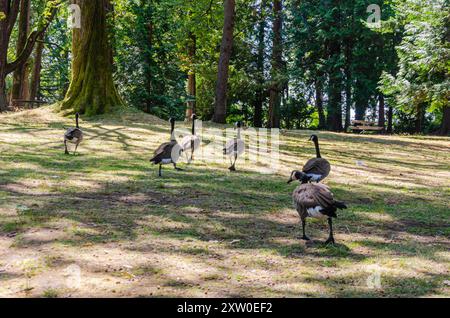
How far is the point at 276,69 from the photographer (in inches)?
1494

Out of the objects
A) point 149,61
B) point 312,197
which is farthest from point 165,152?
point 149,61

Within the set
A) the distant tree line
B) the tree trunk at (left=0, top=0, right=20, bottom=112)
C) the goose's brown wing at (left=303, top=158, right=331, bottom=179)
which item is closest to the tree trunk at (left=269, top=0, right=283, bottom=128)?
the distant tree line

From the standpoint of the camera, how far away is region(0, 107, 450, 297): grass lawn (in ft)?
18.3

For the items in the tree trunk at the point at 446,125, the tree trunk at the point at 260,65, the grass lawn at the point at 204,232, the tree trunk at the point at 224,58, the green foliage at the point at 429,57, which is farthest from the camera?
the tree trunk at the point at 260,65

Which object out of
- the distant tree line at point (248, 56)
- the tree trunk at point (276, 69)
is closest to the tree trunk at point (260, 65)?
the distant tree line at point (248, 56)

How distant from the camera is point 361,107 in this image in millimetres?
42531

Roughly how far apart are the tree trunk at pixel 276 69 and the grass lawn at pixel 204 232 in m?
22.1

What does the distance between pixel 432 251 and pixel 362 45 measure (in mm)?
32873

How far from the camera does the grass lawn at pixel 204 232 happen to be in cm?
558

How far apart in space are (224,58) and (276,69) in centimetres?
1197

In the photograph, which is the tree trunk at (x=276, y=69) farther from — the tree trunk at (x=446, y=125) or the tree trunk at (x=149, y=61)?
the tree trunk at (x=446, y=125)

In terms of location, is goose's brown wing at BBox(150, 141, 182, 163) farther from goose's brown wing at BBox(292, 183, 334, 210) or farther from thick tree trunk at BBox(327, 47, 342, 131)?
thick tree trunk at BBox(327, 47, 342, 131)

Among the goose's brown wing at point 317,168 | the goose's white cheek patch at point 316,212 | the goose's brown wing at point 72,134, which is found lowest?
the goose's white cheek patch at point 316,212

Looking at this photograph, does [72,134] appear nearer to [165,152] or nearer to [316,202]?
[165,152]
